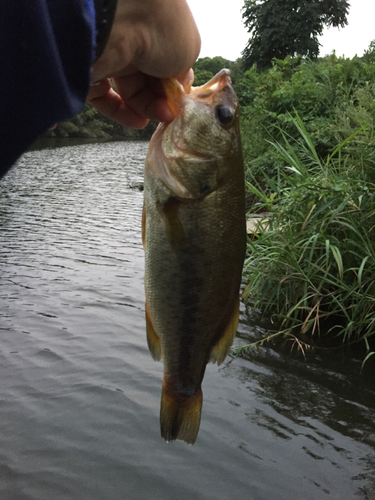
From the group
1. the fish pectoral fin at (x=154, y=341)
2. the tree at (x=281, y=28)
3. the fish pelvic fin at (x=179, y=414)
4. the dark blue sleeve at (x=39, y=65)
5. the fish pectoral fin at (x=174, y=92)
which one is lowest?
the fish pelvic fin at (x=179, y=414)

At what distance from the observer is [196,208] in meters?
1.80

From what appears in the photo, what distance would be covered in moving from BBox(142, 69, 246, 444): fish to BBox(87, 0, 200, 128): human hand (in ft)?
0.34

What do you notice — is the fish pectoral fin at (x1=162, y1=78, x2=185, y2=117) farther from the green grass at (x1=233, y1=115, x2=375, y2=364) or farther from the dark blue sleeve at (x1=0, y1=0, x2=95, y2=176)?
the green grass at (x1=233, y1=115, x2=375, y2=364)

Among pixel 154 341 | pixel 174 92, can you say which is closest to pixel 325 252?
pixel 154 341

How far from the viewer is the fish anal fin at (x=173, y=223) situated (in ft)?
5.85

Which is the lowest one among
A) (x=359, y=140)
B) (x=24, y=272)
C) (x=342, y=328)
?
(x=24, y=272)

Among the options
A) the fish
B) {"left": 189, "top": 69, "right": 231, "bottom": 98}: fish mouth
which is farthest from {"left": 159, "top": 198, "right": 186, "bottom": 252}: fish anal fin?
{"left": 189, "top": 69, "right": 231, "bottom": 98}: fish mouth

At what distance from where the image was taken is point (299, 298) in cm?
609

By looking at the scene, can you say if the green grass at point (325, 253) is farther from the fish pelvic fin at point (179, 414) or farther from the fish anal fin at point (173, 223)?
the fish anal fin at point (173, 223)

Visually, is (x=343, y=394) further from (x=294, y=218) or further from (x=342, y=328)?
(x=294, y=218)

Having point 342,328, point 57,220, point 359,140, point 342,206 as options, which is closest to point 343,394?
point 342,328

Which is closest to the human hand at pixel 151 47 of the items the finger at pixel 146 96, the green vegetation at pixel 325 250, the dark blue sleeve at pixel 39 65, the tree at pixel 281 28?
the finger at pixel 146 96

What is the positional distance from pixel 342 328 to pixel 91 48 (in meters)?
5.84

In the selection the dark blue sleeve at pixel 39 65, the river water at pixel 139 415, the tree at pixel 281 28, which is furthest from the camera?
the tree at pixel 281 28
